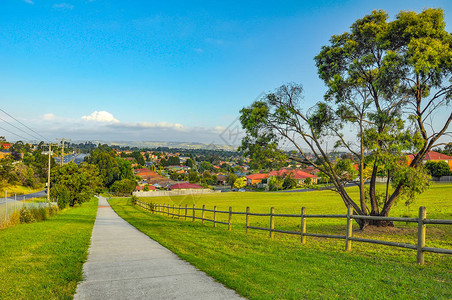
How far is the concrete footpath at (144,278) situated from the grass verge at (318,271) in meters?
0.37

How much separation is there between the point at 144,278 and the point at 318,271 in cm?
385

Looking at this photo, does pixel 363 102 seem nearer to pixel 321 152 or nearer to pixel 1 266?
pixel 321 152

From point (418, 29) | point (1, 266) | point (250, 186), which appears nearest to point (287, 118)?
point (418, 29)

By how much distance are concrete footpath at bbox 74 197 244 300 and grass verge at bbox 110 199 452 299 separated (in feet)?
1.22

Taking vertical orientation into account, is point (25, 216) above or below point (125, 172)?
above

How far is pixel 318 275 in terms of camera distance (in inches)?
285

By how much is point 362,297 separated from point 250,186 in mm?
111063

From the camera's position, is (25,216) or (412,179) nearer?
(412,179)

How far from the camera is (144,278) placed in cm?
719

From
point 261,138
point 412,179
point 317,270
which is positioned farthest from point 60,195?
point 317,270

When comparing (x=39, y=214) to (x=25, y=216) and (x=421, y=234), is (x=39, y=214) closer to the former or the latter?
(x=25, y=216)

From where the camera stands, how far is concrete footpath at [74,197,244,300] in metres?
6.00

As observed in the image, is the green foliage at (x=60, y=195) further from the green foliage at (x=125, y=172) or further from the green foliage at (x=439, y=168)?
the green foliage at (x=125, y=172)

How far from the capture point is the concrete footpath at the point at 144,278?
19.7ft
